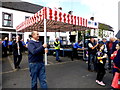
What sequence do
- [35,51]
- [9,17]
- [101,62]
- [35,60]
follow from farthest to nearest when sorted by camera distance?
[9,17] < [101,62] < [35,60] < [35,51]

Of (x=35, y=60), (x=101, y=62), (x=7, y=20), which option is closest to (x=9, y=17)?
(x=7, y=20)

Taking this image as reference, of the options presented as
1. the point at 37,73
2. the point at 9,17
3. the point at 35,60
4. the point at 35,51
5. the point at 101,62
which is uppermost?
the point at 9,17

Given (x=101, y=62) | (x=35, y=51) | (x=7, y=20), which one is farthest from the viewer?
(x=7, y=20)

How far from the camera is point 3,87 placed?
3.70 metres

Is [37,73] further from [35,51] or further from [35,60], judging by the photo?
[35,51]

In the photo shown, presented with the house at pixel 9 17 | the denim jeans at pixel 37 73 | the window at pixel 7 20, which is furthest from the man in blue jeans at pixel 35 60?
the window at pixel 7 20

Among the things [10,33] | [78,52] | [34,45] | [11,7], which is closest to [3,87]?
[34,45]

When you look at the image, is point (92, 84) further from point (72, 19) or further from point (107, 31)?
point (107, 31)

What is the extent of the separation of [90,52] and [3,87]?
4008 mm

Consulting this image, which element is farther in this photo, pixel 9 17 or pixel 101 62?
pixel 9 17

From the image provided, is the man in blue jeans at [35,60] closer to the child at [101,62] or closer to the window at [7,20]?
the child at [101,62]

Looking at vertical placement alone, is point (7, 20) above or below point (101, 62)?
above

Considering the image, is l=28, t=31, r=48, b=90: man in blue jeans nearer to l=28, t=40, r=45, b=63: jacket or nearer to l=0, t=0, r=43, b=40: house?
l=28, t=40, r=45, b=63: jacket

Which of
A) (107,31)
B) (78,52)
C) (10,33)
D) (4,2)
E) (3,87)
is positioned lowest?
(3,87)
